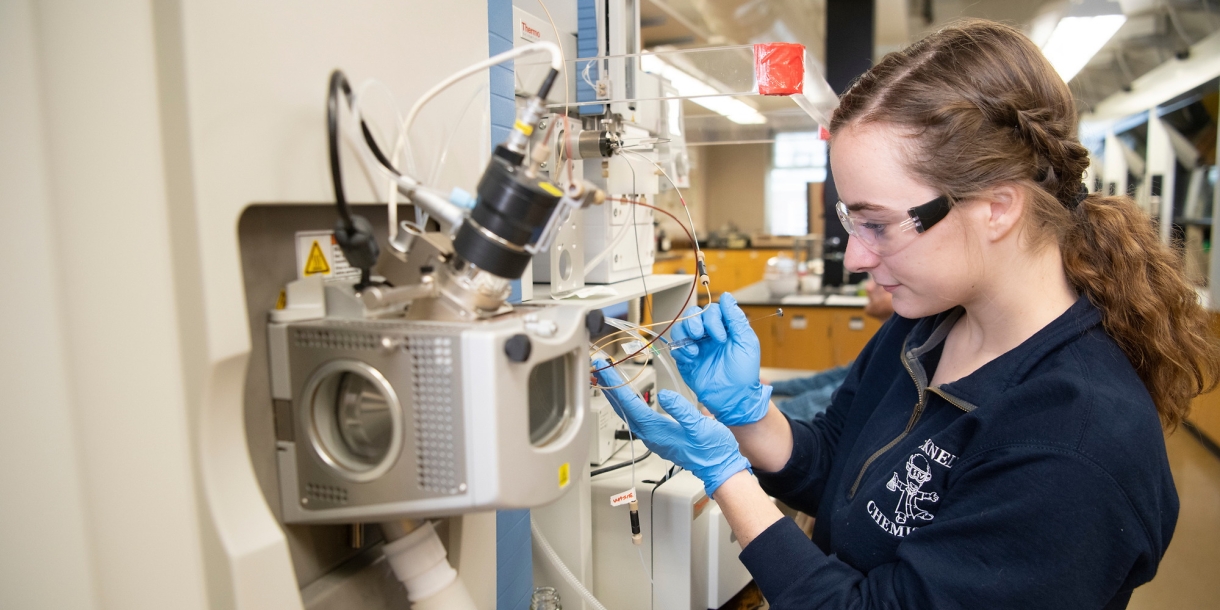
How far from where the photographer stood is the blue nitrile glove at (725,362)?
1.30 metres

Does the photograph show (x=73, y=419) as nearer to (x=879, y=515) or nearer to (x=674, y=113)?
(x=879, y=515)

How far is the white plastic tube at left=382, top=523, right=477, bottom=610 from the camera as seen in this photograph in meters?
0.82

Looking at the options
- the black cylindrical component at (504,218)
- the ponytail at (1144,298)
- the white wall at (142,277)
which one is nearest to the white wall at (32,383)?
the white wall at (142,277)

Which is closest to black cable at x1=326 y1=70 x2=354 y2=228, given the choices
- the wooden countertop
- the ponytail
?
the ponytail

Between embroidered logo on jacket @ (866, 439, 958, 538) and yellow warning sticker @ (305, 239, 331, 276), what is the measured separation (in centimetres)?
81

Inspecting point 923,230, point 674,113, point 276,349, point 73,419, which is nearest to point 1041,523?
point 923,230

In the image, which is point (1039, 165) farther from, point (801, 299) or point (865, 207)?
point (801, 299)

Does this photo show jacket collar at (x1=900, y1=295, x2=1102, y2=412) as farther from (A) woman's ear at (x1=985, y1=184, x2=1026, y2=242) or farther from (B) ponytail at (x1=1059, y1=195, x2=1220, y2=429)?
(A) woman's ear at (x1=985, y1=184, x2=1026, y2=242)

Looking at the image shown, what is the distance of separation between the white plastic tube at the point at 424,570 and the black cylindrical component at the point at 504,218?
0.34m

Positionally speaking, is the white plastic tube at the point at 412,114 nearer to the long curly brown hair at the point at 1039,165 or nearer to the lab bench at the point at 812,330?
the long curly brown hair at the point at 1039,165

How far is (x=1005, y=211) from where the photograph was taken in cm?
99

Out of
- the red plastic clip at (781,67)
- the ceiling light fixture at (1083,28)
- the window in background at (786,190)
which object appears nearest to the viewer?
the red plastic clip at (781,67)

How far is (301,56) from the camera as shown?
69cm

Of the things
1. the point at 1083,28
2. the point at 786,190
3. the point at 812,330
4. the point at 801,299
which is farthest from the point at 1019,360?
the point at 786,190
